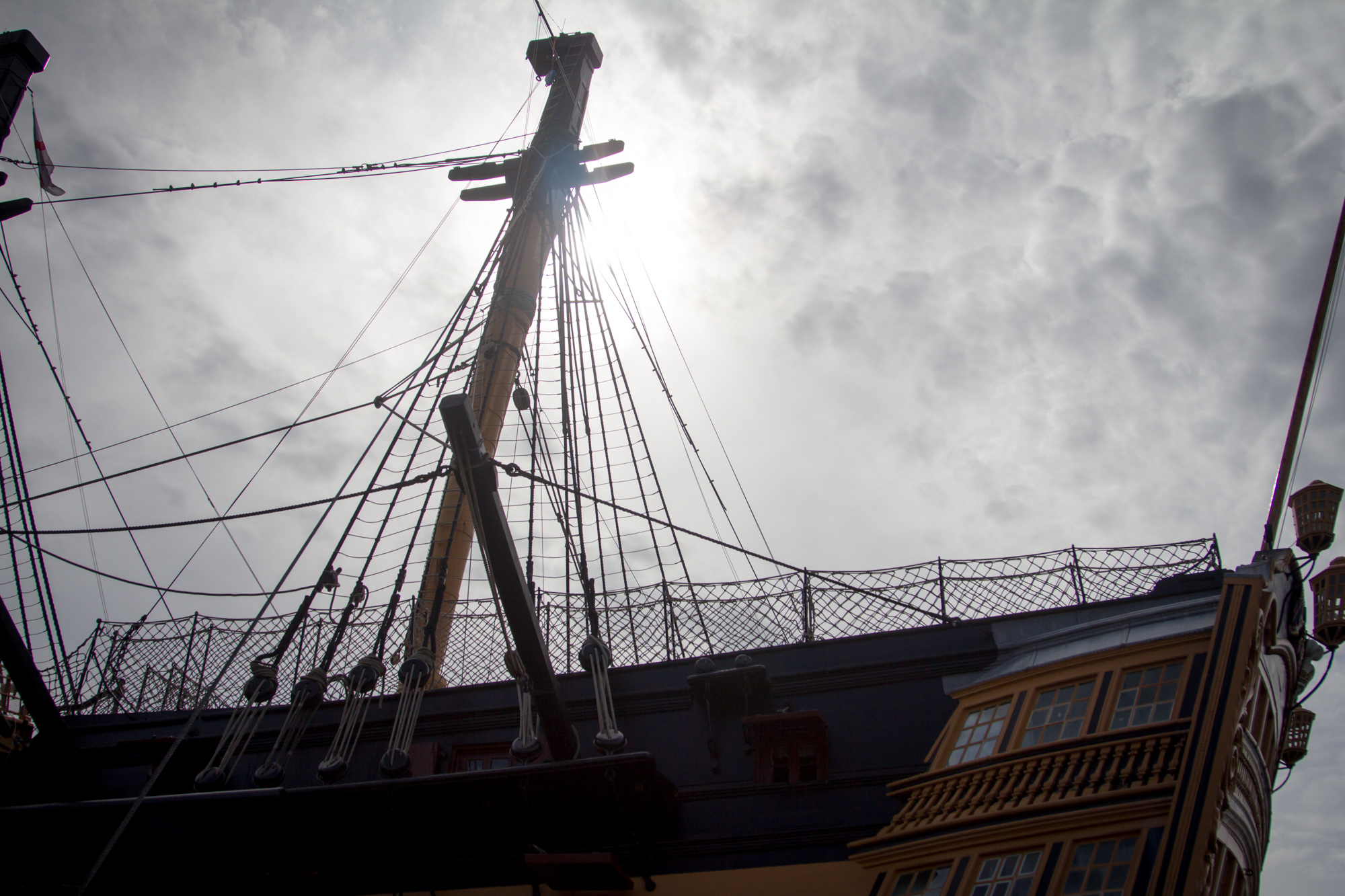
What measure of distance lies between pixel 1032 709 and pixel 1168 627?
127 cm

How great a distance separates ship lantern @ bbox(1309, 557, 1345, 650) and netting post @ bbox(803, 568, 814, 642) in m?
4.87

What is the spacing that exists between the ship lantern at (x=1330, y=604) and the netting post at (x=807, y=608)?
192 inches

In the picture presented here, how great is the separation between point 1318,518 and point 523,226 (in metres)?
12.2

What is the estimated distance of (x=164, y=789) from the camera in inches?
397

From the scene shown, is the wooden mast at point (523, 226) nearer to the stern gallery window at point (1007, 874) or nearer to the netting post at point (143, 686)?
the netting post at point (143, 686)

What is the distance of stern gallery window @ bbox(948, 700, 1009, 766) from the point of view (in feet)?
24.7

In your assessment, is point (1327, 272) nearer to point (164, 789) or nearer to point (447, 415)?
point (447, 415)

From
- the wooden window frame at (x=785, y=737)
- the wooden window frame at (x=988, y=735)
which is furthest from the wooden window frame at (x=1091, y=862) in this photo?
the wooden window frame at (x=785, y=737)

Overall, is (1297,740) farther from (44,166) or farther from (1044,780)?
(44,166)

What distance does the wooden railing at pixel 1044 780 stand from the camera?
20.5 feet

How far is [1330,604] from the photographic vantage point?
341 inches

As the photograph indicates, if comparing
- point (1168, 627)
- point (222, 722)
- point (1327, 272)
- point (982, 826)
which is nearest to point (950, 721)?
point (982, 826)

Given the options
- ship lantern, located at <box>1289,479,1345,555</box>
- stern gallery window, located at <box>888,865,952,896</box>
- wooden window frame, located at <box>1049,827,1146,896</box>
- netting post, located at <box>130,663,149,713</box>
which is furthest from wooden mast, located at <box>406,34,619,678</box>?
ship lantern, located at <box>1289,479,1345,555</box>

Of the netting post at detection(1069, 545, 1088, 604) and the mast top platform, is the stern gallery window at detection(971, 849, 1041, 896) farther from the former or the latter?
the mast top platform
